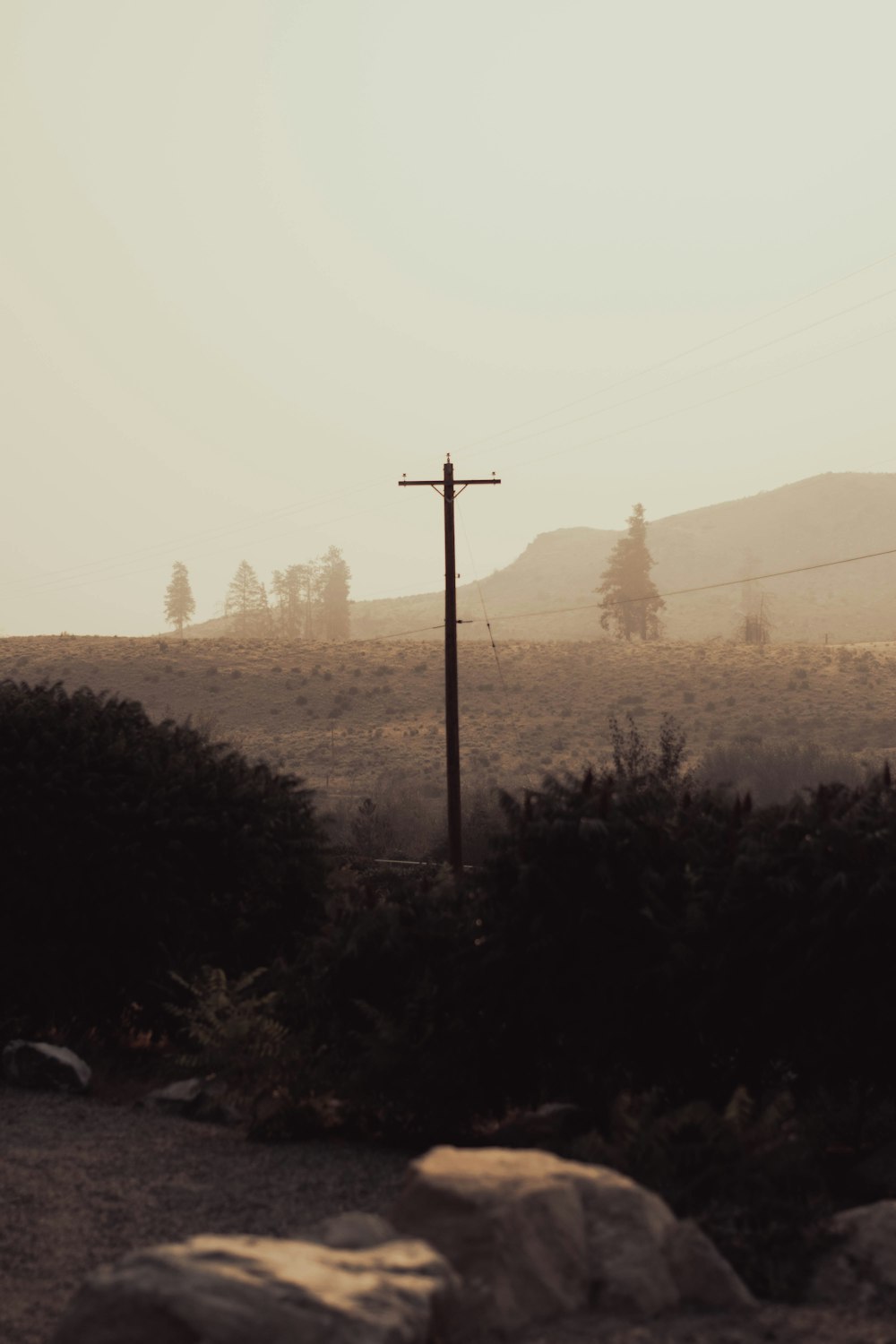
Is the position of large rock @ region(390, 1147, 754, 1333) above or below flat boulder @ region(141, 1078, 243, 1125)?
above

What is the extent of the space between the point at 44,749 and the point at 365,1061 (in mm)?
5357

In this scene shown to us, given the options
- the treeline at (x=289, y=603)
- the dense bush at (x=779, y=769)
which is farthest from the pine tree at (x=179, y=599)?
the dense bush at (x=779, y=769)

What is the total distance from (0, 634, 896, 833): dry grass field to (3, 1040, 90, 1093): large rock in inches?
1753

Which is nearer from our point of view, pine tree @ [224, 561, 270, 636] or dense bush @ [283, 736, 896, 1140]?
dense bush @ [283, 736, 896, 1140]

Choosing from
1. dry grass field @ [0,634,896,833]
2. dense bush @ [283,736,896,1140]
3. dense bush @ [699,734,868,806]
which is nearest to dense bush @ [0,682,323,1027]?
dense bush @ [283,736,896,1140]

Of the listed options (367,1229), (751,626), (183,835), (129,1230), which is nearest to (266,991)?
(183,835)

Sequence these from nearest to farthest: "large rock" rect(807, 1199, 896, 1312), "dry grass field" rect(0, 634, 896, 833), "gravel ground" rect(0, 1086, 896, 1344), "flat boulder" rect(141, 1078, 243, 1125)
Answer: "gravel ground" rect(0, 1086, 896, 1344) → "large rock" rect(807, 1199, 896, 1312) → "flat boulder" rect(141, 1078, 243, 1125) → "dry grass field" rect(0, 634, 896, 833)

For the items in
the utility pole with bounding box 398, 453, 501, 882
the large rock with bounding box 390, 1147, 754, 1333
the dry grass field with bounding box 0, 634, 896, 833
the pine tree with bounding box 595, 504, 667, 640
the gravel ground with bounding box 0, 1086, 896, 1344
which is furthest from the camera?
the pine tree with bounding box 595, 504, 667, 640

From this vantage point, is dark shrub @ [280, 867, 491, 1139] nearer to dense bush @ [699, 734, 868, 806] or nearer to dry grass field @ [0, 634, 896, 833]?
dense bush @ [699, 734, 868, 806]

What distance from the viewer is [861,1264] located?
19.6 ft

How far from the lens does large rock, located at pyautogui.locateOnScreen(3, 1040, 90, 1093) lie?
11133 millimetres

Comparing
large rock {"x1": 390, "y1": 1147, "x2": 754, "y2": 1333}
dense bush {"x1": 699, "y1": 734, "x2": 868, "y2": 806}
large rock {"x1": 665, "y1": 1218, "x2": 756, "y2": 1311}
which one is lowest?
dense bush {"x1": 699, "y1": 734, "x2": 868, "y2": 806}

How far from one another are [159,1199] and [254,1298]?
432cm

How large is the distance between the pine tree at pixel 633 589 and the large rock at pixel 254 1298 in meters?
114
